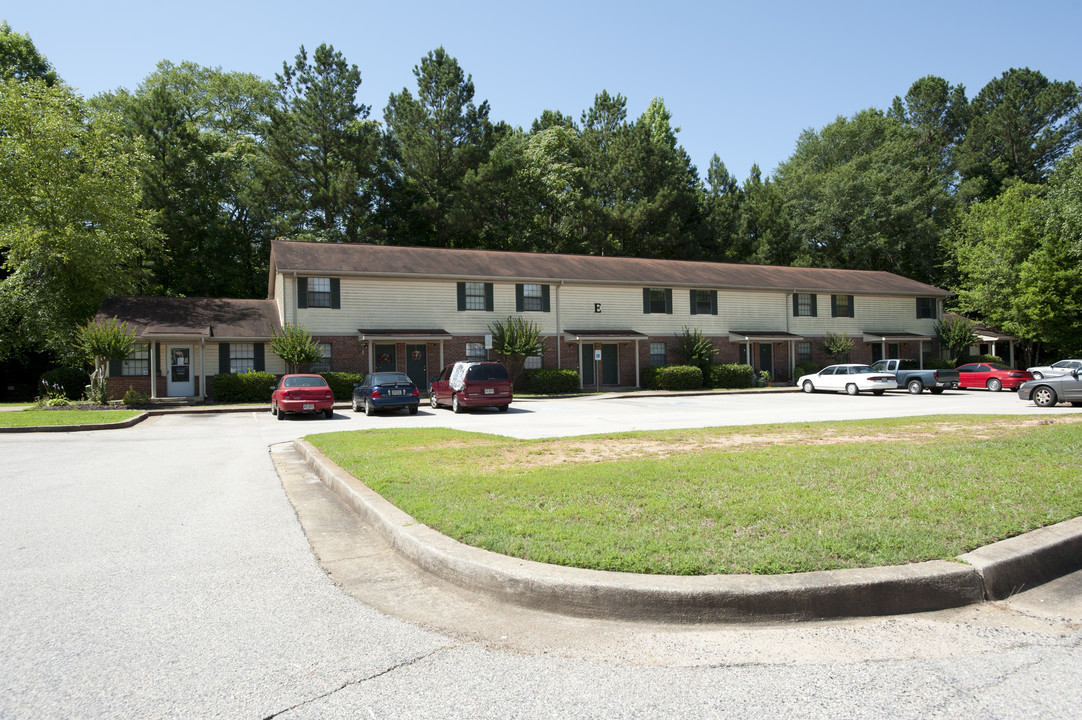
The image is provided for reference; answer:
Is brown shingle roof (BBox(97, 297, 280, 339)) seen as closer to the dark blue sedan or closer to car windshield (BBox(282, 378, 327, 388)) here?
car windshield (BBox(282, 378, 327, 388))

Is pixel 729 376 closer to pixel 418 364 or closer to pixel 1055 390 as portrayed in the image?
pixel 1055 390

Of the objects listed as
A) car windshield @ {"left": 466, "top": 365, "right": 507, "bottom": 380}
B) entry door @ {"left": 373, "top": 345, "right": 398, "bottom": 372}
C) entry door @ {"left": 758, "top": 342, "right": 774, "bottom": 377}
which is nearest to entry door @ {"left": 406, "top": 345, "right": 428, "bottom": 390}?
entry door @ {"left": 373, "top": 345, "right": 398, "bottom": 372}

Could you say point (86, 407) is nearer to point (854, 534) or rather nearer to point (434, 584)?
point (434, 584)

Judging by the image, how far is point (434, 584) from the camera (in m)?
4.93

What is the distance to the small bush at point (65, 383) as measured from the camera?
88.0 ft

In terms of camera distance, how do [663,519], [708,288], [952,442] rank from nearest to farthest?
[663,519] < [952,442] < [708,288]

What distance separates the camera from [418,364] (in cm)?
3092

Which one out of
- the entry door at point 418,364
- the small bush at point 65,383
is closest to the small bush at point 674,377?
the entry door at point 418,364

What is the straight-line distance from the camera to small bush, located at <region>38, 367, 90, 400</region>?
26812 mm

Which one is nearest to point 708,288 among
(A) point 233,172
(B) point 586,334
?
(B) point 586,334

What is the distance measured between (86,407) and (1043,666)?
27.5 meters

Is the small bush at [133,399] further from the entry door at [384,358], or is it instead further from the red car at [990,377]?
the red car at [990,377]

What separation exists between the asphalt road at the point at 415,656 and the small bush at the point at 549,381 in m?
24.9

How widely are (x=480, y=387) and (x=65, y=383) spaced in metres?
17.6
